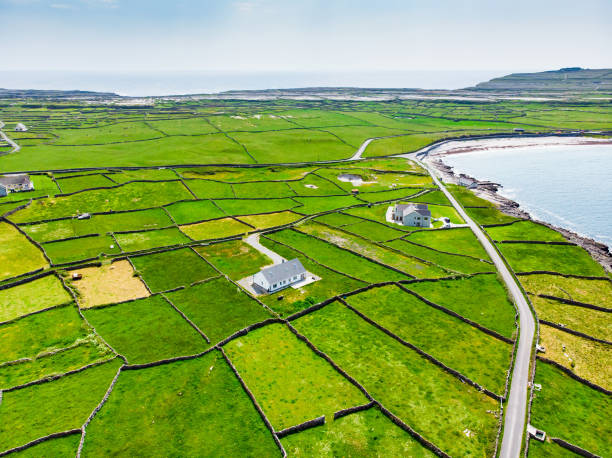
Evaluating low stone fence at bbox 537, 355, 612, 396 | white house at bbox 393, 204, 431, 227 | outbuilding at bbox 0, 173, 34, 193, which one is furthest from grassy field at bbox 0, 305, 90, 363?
outbuilding at bbox 0, 173, 34, 193

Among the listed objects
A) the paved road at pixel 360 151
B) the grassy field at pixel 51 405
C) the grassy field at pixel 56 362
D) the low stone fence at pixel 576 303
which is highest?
the paved road at pixel 360 151

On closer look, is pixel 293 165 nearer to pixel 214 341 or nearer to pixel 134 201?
pixel 134 201

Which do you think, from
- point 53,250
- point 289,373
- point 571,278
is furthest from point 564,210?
point 53,250

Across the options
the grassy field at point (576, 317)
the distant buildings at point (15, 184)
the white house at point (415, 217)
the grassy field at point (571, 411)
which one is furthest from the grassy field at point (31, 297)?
the grassy field at point (576, 317)

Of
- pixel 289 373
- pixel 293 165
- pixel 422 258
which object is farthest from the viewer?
pixel 293 165

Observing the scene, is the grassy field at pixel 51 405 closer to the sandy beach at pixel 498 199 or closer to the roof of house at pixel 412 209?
the roof of house at pixel 412 209

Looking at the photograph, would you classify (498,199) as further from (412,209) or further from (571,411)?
(571,411)
